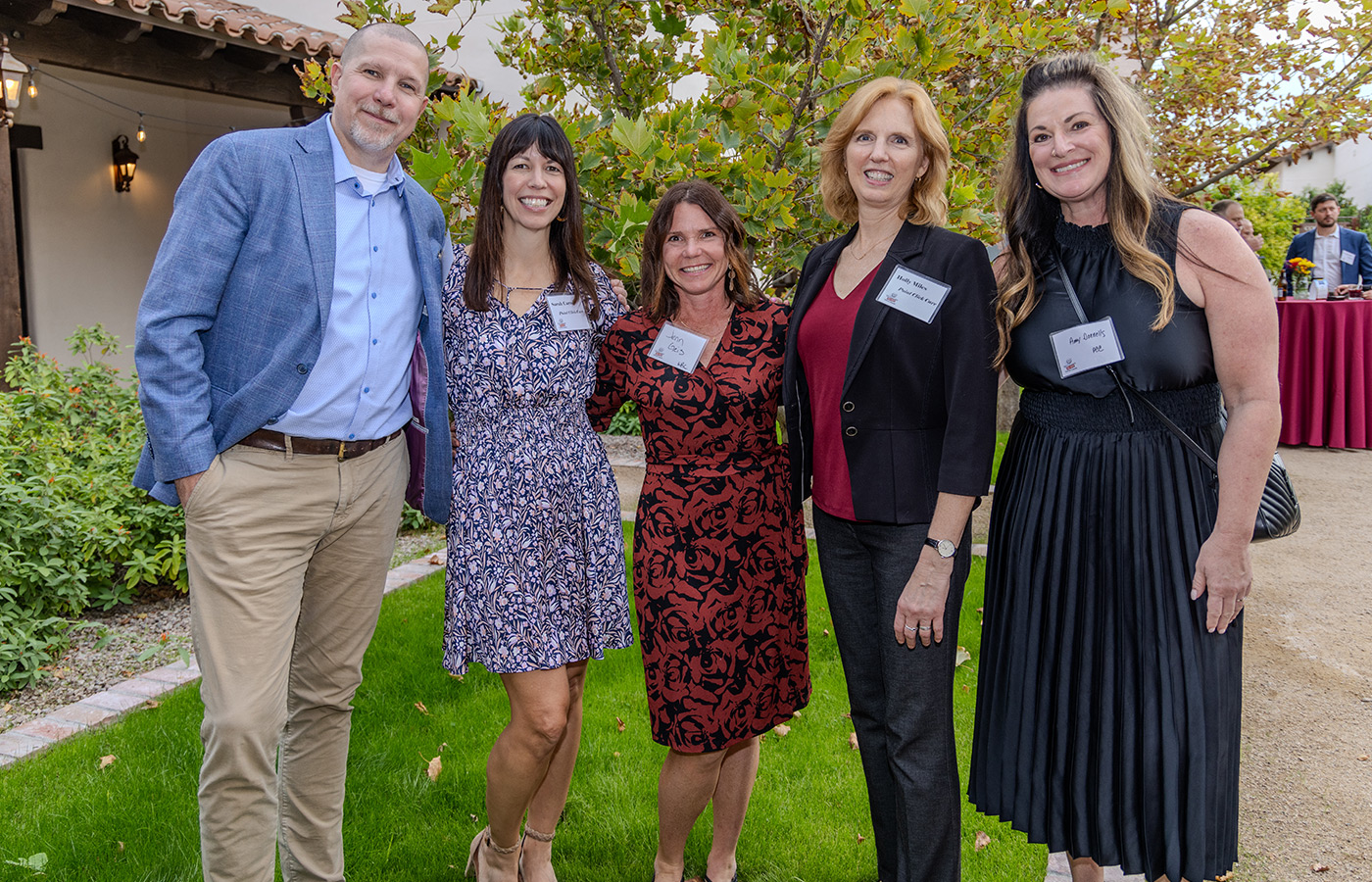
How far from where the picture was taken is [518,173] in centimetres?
261

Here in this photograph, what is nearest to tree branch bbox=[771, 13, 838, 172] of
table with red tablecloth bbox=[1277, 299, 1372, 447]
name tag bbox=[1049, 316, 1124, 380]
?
name tag bbox=[1049, 316, 1124, 380]

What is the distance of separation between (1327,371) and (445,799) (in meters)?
9.11

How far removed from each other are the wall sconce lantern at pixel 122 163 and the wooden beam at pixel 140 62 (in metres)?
2.32

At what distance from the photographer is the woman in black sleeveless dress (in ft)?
6.77

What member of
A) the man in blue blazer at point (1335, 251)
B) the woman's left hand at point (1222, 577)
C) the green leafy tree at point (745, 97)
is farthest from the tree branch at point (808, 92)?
the man in blue blazer at point (1335, 251)

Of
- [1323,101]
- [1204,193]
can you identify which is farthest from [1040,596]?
[1204,193]

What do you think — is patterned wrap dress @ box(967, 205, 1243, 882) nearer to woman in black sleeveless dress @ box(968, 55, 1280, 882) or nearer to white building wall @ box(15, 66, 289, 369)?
woman in black sleeveless dress @ box(968, 55, 1280, 882)

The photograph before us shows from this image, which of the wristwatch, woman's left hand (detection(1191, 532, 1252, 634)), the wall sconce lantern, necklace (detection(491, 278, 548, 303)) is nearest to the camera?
woman's left hand (detection(1191, 532, 1252, 634))

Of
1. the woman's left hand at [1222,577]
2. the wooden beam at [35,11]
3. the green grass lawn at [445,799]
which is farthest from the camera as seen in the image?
the wooden beam at [35,11]

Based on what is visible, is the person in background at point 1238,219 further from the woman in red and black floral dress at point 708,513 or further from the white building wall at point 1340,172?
the white building wall at point 1340,172

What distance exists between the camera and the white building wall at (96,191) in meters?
9.49

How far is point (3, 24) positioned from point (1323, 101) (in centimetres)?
985

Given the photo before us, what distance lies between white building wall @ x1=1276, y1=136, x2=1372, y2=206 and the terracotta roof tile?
33.4 m

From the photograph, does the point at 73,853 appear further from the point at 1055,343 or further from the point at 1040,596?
the point at 1055,343
